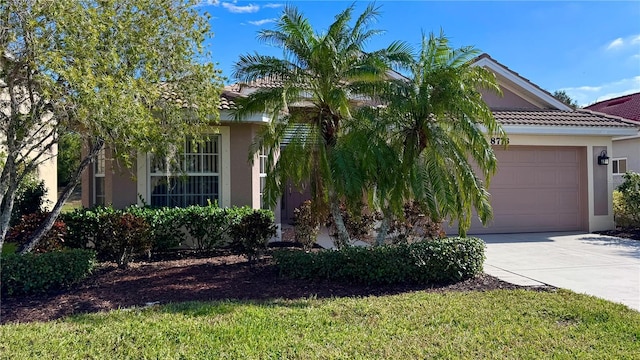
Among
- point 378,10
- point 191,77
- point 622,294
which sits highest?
point 378,10

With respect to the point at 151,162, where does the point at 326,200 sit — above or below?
below

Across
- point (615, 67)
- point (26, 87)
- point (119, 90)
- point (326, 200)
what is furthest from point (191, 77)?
point (615, 67)

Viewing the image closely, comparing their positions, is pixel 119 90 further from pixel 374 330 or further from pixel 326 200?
pixel 374 330

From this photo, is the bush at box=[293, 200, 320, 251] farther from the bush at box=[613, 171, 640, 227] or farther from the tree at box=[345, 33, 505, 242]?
the bush at box=[613, 171, 640, 227]

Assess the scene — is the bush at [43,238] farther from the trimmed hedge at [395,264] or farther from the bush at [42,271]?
the trimmed hedge at [395,264]

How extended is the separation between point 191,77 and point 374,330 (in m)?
5.53

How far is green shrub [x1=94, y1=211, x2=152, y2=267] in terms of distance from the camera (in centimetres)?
779

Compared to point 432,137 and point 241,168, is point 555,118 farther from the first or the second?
point 241,168

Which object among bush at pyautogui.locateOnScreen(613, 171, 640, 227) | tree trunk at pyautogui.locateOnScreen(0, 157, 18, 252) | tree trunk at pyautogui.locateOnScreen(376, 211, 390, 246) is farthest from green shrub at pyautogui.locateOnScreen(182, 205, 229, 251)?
bush at pyautogui.locateOnScreen(613, 171, 640, 227)

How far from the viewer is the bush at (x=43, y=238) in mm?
7676

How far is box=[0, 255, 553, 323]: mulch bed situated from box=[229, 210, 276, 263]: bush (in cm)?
53

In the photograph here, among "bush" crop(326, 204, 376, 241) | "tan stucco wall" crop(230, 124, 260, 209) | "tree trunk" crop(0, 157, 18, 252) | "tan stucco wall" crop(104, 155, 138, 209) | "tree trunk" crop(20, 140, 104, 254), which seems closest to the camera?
"tree trunk" crop(0, 157, 18, 252)

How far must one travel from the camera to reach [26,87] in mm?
6207

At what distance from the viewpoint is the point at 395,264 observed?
22.4 ft
